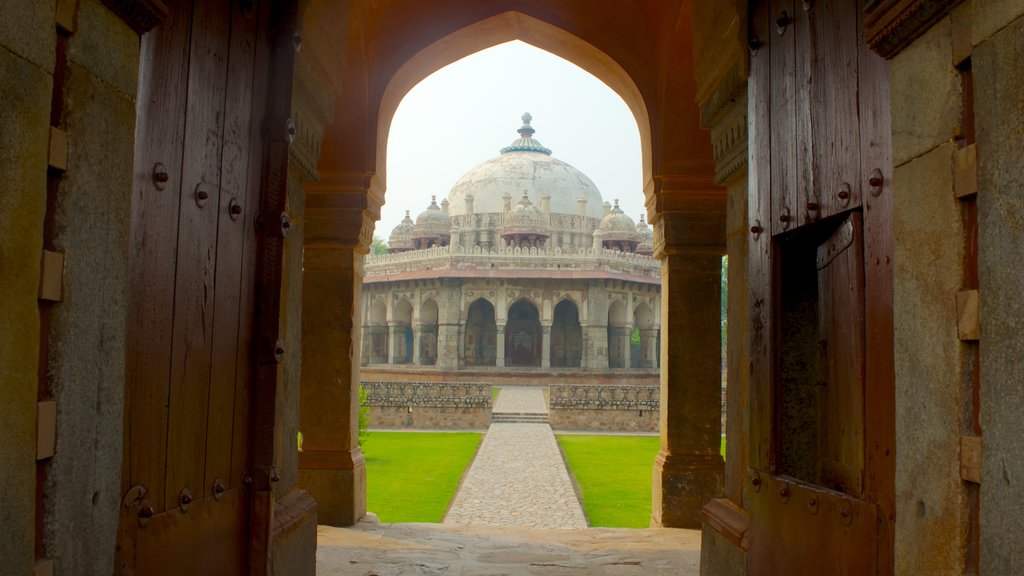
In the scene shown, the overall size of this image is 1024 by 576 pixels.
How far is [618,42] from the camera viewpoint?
750 centimetres

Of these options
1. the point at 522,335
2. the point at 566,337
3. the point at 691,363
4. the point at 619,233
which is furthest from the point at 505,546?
the point at 619,233

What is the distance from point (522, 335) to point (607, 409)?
52.9 feet

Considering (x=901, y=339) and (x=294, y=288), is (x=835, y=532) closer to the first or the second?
(x=901, y=339)

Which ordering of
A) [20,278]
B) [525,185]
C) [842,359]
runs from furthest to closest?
[525,185]
[842,359]
[20,278]

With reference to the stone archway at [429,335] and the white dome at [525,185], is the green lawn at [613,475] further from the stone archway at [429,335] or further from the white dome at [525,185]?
the white dome at [525,185]

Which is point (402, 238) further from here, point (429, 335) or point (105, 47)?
point (105, 47)

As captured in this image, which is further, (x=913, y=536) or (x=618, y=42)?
(x=618, y=42)

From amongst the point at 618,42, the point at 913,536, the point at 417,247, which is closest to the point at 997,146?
the point at 913,536

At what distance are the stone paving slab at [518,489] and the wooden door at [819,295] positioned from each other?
498 centimetres

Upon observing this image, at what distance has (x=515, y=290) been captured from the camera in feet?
99.0

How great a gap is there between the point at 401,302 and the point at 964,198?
3182 cm

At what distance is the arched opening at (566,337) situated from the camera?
3369 cm

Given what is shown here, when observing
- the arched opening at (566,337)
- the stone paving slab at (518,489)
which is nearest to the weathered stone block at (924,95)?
the stone paving slab at (518,489)

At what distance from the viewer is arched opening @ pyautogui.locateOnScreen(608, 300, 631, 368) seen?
31.6 metres
